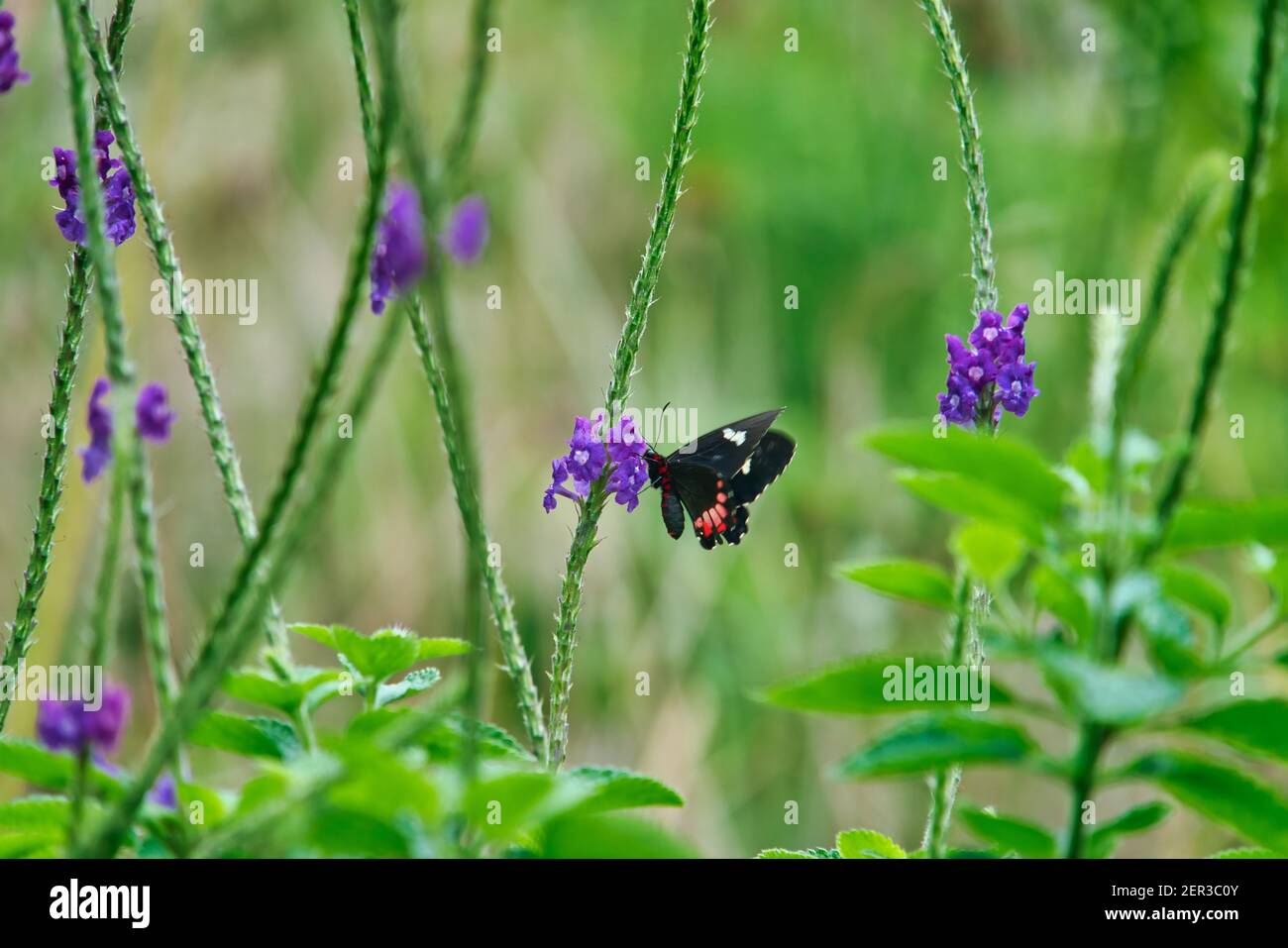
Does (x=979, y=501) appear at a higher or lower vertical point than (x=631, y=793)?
higher

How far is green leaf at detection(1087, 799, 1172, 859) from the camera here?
1.58 ft

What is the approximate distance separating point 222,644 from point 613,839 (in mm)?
148

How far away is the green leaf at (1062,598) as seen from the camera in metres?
0.46

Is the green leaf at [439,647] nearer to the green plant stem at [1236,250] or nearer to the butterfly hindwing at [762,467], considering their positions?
the green plant stem at [1236,250]

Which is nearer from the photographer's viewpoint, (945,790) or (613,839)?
(613,839)

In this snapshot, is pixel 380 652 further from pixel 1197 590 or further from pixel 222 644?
pixel 1197 590

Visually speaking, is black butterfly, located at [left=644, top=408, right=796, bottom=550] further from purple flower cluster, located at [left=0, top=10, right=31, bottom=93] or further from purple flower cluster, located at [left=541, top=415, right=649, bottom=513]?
purple flower cluster, located at [left=0, top=10, right=31, bottom=93]

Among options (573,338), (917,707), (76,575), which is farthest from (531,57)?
(917,707)

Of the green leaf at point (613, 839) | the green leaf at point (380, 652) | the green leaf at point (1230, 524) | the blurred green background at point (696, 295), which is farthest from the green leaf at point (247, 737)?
the blurred green background at point (696, 295)

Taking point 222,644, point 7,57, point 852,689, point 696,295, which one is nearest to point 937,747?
point 852,689

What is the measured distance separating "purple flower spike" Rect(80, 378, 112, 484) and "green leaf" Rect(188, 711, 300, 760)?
0.11 metres

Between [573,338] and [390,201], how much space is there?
304 cm

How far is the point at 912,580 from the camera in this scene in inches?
19.5
